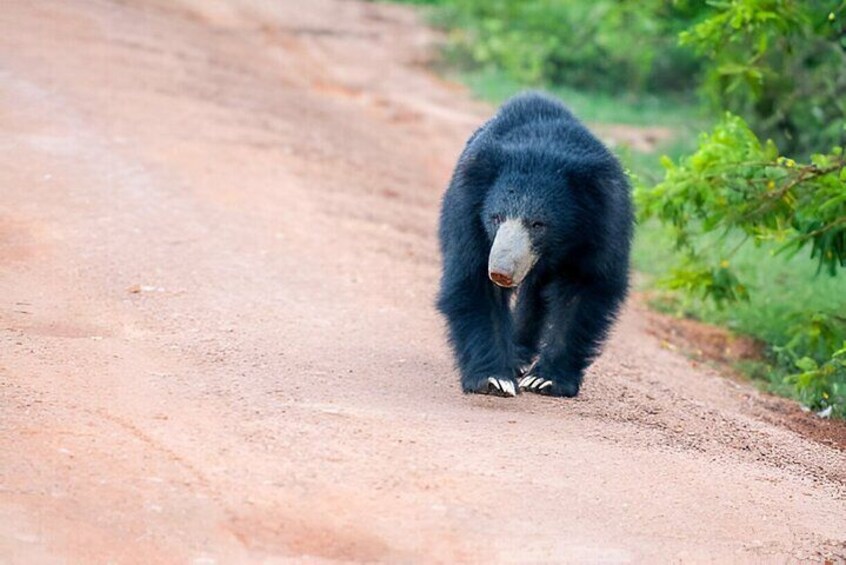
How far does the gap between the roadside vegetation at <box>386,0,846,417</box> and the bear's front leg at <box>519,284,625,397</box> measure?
1.44 metres

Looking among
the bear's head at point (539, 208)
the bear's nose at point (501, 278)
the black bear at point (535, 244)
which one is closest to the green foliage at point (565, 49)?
the black bear at point (535, 244)

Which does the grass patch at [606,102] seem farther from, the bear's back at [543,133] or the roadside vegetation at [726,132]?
the bear's back at [543,133]

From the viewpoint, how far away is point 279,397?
231 inches

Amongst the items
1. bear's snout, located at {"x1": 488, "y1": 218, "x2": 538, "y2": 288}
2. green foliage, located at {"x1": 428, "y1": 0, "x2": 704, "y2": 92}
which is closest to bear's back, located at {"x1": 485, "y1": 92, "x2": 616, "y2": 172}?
bear's snout, located at {"x1": 488, "y1": 218, "x2": 538, "y2": 288}

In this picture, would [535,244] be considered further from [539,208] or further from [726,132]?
[726,132]

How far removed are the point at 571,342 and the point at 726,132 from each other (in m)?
2.26

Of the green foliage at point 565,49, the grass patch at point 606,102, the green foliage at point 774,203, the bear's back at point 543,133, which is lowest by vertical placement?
the grass patch at point 606,102

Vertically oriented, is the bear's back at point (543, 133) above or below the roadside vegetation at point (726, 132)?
above

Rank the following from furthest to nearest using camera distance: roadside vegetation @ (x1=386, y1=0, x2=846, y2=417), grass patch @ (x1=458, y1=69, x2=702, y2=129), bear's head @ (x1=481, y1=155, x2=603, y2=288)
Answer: grass patch @ (x1=458, y1=69, x2=702, y2=129)
roadside vegetation @ (x1=386, y1=0, x2=846, y2=417)
bear's head @ (x1=481, y1=155, x2=603, y2=288)

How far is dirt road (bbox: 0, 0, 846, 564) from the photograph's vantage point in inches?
182

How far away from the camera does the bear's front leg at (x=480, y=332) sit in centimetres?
642

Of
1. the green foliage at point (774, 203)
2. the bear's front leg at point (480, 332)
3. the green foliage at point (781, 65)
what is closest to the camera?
the bear's front leg at point (480, 332)

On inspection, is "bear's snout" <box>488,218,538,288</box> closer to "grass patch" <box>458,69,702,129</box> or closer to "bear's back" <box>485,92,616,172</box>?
"bear's back" <box>485,92,616,172</box>

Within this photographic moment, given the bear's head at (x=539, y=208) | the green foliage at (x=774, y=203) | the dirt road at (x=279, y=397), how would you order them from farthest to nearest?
the green foliage at (x=774, y=203) → the bear's head at (x=539, y=208) → the dirt road at (x=279, y=397)
